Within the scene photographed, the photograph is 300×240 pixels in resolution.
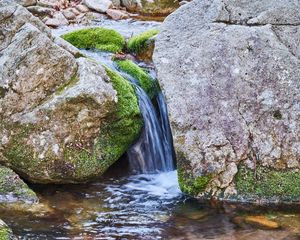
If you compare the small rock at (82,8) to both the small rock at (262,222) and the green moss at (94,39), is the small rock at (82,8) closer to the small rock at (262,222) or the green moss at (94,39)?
the green moss at (94,39)

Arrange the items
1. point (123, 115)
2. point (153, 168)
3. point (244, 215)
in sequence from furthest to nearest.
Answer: point (153, 168) < point (123, 115) < point (244, 215)

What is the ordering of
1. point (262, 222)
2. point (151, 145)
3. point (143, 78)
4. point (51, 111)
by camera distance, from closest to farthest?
point (262, 222), point (51, 111), point (151, 145), point (143, 78)

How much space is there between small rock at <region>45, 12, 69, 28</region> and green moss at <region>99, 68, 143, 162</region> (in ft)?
24.4

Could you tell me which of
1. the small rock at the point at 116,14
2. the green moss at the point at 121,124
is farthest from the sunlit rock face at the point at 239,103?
the small rock at the point at 116,14

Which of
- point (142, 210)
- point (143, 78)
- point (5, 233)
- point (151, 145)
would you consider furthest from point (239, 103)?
point (5, 233)

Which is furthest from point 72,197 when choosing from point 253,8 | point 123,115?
point 253,8

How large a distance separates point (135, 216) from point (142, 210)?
21 centimetres

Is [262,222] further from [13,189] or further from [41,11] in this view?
[41,11]

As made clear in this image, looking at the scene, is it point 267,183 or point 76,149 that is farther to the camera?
point 76,149

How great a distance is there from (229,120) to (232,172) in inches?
25.0

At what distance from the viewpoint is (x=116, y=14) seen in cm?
1516

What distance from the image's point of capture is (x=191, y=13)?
22.0 ft

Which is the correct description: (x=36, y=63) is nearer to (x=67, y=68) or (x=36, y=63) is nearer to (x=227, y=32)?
(x=67, y=68)

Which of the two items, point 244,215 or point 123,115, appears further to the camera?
point 123,115
